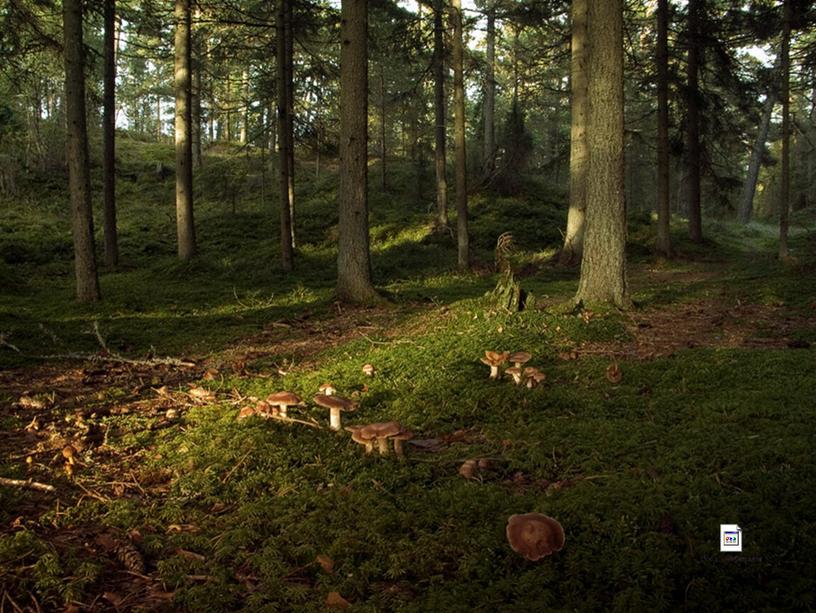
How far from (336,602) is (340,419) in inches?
83.0

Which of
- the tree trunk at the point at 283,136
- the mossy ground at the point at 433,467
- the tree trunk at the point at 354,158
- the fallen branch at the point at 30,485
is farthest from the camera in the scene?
the tree trunk at the point at 283,136

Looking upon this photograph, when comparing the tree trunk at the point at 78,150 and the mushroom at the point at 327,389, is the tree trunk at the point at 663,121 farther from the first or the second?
the mushroom at the point at 327,389

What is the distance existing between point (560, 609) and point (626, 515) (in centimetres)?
78

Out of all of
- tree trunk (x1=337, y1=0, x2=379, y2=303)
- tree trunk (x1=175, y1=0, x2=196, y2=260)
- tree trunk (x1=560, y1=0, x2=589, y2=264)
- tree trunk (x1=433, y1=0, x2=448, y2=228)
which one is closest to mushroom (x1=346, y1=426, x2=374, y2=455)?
tree trunk (x1=337, y1=0, x2=379, y2=303)

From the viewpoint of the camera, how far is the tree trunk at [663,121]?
16000 mm

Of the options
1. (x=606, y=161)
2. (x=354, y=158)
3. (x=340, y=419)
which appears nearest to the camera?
(x=340, y=419)

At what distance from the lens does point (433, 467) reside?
3.48 metres

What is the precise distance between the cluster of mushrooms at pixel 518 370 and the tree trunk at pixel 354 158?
5566mm

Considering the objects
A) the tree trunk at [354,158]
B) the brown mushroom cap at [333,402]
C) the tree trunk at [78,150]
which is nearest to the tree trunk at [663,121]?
the tree trunk at [354,158]

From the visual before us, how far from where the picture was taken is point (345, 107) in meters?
10.1

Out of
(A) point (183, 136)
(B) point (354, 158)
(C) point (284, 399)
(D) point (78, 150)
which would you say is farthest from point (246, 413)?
(A) point (183, 136)

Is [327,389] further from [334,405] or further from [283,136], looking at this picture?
[283,136]

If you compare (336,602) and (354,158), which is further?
(354,158)

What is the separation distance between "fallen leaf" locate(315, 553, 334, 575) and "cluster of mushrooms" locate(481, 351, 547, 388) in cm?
261
